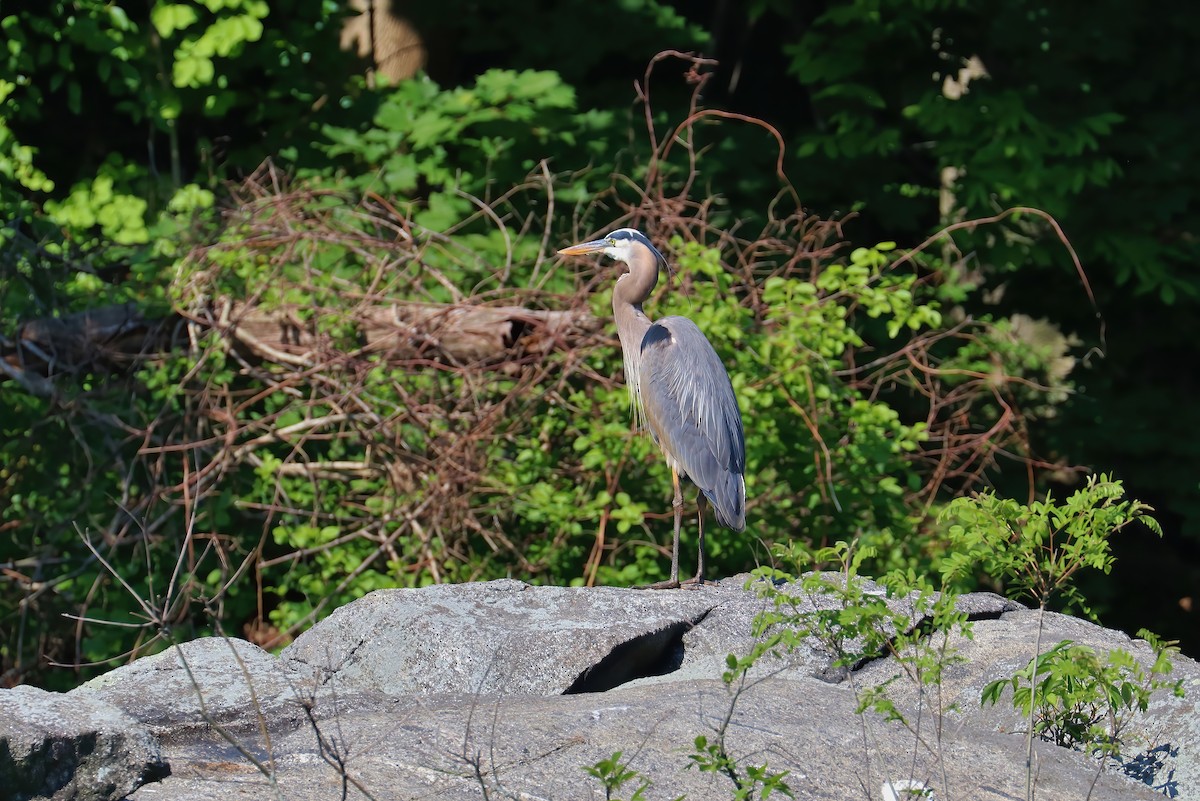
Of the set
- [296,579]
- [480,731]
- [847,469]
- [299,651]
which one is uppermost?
[480,731]

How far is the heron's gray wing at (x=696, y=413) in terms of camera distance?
5.26 m

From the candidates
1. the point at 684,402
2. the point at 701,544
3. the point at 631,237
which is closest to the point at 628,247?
the point at 631,237

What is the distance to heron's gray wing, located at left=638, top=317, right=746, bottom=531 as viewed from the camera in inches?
207

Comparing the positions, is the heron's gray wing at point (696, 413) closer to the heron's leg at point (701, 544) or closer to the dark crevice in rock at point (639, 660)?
the heron's leg at point (701, 544)

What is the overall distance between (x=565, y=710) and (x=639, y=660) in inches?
30.1

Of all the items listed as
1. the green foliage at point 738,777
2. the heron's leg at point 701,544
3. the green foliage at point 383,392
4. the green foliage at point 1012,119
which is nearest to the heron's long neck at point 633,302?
the green foliage at point 383,392

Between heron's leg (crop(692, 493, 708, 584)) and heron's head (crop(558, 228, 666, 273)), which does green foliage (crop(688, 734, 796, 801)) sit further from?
heron's head (crop(558, 228, 666, 273))

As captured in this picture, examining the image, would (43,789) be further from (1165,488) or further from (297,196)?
(1165,488)

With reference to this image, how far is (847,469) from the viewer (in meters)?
6.47

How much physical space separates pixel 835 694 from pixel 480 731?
3.08ft

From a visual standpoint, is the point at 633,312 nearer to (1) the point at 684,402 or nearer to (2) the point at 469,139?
(1) the point at 684,402

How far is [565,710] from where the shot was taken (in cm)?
321

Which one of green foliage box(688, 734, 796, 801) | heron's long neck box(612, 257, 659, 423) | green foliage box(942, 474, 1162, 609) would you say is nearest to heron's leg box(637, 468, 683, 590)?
heron's long neck box(612, 257, 659, 423)

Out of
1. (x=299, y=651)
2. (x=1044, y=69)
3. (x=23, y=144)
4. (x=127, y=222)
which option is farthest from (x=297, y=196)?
(x=1044, y=69)
